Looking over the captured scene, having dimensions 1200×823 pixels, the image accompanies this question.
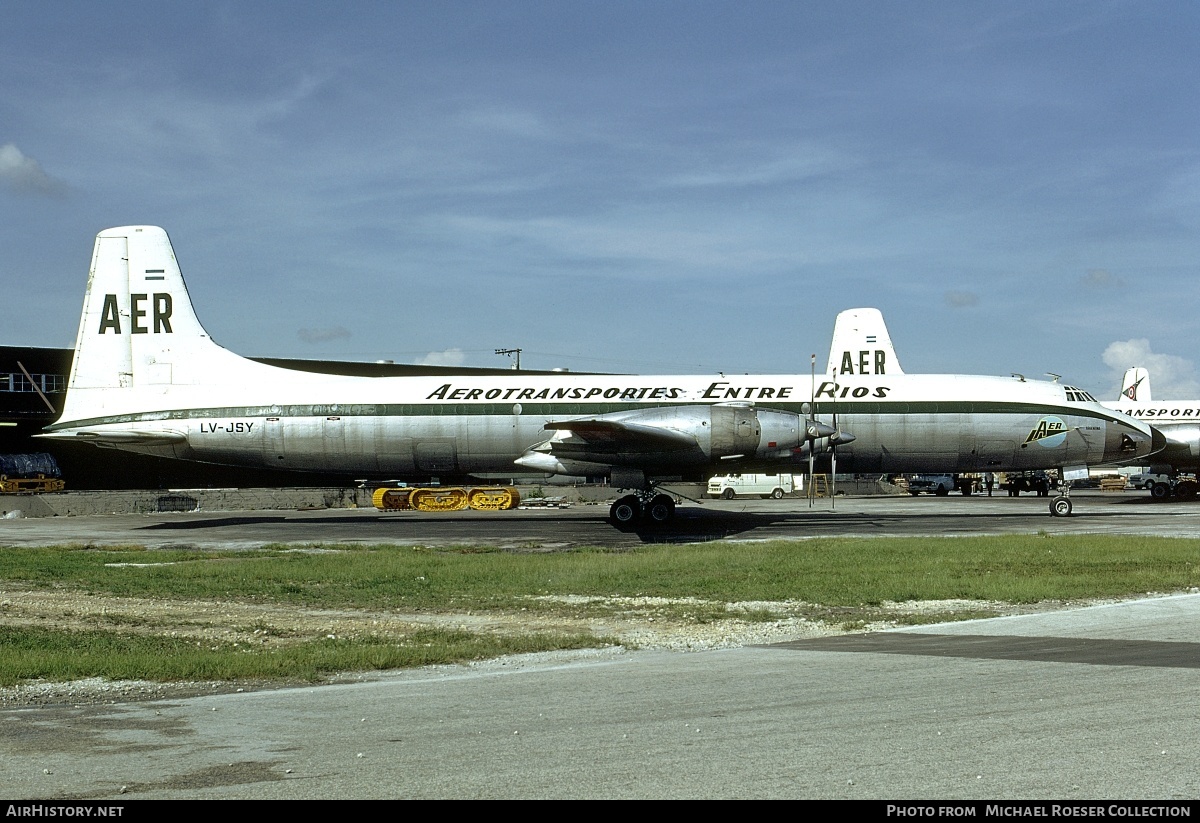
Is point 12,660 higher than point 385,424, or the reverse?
point 385,424

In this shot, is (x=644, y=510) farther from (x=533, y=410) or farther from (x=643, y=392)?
(x=533, y=410)

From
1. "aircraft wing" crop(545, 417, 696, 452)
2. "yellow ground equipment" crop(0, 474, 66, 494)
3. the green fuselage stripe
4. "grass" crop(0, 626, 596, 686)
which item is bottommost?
"grass" crop(0, 626, 596, 686)

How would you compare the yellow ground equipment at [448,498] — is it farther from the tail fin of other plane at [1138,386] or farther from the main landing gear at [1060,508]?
the tail fin of other plane at [1138,386]

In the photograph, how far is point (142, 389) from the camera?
35938 mm

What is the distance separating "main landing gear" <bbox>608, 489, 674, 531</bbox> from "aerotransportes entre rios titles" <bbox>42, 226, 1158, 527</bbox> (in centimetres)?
4

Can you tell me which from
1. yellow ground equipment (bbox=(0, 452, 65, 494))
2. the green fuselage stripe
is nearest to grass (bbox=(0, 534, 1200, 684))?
the green fuselage stripe

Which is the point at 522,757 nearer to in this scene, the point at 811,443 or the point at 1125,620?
the point at 1125,620

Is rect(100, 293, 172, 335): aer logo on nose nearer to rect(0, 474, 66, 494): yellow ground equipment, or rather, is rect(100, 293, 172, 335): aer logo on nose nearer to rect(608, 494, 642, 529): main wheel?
rect(608, 494, 642, 529): main wheel

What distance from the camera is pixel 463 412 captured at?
34656 mm

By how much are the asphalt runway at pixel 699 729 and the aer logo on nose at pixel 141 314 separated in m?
29.2

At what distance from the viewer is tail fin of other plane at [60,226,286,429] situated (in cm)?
3616

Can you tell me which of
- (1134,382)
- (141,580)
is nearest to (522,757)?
(141,580)

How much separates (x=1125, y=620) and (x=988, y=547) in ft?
36.2

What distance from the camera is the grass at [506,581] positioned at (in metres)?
11.8
